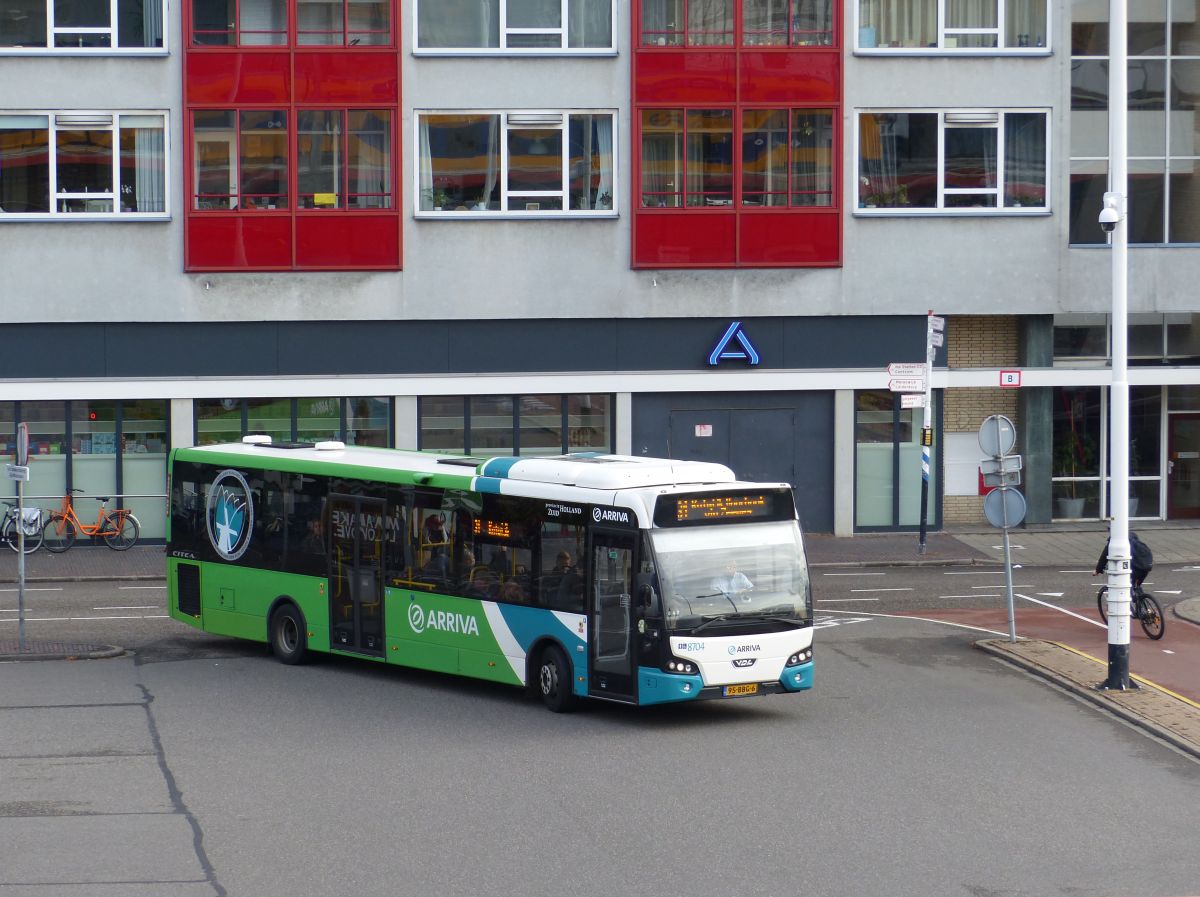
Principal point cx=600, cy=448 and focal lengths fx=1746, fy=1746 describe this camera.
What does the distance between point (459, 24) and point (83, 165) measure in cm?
747

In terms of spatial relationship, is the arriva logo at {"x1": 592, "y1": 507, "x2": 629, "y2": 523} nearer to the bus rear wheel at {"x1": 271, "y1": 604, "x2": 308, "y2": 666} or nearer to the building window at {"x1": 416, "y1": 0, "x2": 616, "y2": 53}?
the bus rear wheel at {"x1": 271, "y1": 604, "x2": 308, "y2": 666}

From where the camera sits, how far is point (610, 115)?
109 ft

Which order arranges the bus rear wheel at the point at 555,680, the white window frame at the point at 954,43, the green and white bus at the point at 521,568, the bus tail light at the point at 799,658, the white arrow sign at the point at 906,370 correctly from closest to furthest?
the green and white bus at the point at 521,568
the bus tail light at the point at 799,658
the bus rear wheel at the point at 555,680
the white arrow sign at the point at 906,370
the white window frame at the point at 954,43

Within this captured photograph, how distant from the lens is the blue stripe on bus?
18.2 metres

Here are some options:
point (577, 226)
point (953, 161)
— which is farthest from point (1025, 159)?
point (577, 226)

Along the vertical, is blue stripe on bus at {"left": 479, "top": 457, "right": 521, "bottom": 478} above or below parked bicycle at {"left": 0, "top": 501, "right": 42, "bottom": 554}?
above

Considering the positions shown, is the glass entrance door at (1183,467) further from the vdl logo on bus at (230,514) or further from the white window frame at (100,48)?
the vdl logo on bus at (230,514)

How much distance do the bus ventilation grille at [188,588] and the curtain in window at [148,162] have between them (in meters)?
12.2

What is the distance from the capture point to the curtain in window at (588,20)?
33000 millimetres

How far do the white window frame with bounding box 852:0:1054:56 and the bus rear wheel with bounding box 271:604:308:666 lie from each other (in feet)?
59.0

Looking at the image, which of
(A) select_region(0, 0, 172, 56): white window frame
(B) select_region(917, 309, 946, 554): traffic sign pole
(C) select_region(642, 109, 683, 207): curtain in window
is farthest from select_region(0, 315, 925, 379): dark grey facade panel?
(A) select_region(0, 0, 172, 56): white window frame

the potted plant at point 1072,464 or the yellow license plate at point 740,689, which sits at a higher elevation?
the potted plant at point 1072,464

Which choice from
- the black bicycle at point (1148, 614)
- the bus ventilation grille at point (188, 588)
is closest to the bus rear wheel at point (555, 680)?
the bus ventilation grille at point (188, 588)

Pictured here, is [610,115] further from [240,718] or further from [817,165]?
[240,718]
